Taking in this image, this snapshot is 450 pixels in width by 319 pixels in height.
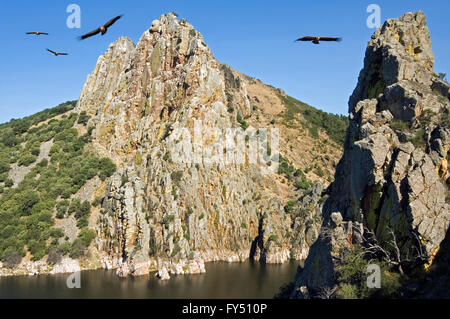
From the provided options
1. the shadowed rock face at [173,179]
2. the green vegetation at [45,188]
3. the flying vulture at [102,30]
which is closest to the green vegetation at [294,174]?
the shadowed rock face at [173,179]

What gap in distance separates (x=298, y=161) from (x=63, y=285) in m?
81.3

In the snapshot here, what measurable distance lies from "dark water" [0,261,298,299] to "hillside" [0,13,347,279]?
15.1 ft

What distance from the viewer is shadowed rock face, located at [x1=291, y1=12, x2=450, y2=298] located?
30188 mm

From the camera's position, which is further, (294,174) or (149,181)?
(294,174)

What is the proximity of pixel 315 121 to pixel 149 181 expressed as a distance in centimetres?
9030

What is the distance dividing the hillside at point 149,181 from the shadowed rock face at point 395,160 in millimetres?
38956

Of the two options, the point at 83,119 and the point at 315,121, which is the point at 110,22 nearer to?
the point at 83,119

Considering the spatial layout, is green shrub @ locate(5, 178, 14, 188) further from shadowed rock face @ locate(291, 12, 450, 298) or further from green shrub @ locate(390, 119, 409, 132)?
green shrub @ locate(390, 119, 409, 132)

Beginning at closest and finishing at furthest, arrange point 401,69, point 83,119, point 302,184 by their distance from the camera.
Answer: point 401,69
point 302,184
point 83,119

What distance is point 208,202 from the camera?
8600cm

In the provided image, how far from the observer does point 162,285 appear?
60406 mm

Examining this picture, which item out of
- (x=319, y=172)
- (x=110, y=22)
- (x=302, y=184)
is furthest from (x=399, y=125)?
(x=319, y=172)

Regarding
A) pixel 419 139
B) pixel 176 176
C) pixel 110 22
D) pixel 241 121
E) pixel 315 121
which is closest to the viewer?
pixel 110 22
